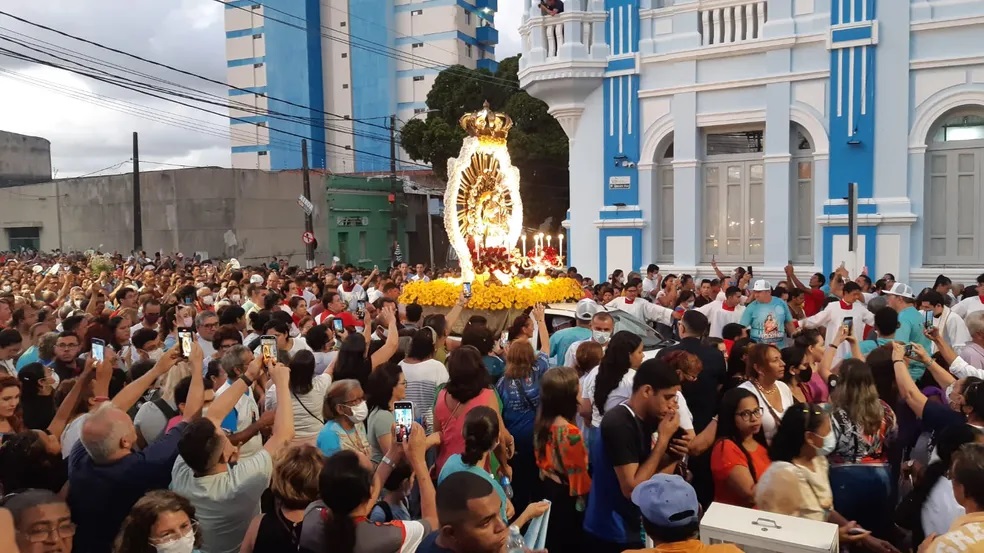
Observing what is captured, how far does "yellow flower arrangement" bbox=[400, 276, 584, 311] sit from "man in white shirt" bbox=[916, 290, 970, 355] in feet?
16.2

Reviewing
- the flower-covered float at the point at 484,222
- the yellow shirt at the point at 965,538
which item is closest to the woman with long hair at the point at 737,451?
the yellow shirt at the point at 965,538

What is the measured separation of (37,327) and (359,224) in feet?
96.2

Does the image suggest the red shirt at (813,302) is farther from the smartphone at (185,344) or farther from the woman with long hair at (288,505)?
the woman with long hair at (288,505)

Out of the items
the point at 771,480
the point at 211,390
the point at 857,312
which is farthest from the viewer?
the point at 857,312

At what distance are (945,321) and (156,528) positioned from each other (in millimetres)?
7899

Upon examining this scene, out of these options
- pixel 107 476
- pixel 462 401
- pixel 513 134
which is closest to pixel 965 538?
pixel 462 401

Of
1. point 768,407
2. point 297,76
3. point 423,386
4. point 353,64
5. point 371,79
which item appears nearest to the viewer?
point 768,407

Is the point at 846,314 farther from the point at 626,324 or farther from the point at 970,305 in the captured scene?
the point at 626,324

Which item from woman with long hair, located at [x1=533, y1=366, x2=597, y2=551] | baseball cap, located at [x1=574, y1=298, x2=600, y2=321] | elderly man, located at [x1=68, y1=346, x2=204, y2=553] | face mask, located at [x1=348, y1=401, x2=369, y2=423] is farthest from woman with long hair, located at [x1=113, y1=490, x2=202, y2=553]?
baseball cap, located at [x1=574, y1=298, x2=600, y2=321]

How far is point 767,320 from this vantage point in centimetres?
901

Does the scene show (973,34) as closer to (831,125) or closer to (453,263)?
(831,125)

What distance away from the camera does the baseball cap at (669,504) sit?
9.63 feet

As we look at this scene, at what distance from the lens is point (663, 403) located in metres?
4.15

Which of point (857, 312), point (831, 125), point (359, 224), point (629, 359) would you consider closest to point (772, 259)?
point (831, 125)
